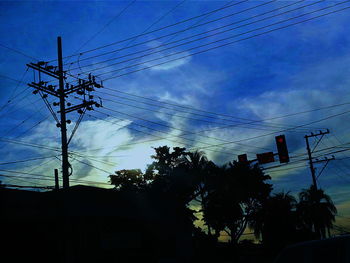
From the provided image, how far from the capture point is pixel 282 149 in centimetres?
1802

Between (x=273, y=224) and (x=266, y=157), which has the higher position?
(x=266, y=157)

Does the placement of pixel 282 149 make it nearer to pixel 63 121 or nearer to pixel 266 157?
pixel 266 157

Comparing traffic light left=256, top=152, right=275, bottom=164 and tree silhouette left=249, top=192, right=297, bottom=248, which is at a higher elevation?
traffic light left=256, top=152, right=275, bottom=164

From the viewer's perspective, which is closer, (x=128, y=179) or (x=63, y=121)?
(x=63, y=121)

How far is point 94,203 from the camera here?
19438 millimetres

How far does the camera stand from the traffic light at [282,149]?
17.9m

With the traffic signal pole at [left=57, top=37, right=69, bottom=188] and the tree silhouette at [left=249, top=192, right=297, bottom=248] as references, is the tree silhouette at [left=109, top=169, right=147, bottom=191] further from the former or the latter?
the traffic signal pole at [left=57, top=37, right=69, bottom=188]

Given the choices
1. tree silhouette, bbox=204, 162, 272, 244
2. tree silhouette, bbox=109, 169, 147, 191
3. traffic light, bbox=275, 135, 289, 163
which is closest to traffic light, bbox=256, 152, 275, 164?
traffic light, bbox=275, 135, 289, 163

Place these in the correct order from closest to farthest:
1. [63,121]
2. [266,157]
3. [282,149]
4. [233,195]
A: [282,149] → [266,157] → [63,121] → [233,195]

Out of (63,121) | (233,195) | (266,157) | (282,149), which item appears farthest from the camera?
(233,195)

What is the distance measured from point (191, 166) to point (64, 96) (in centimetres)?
2055

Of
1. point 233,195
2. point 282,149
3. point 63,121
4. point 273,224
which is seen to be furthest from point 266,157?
point 273,224

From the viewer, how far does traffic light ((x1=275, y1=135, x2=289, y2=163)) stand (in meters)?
17.9

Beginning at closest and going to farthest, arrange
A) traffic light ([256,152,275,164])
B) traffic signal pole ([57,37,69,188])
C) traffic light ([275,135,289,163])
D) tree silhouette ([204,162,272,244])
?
traffic light ([275,135,289,163]) → traffic light ([256,152,275,164]) → traffic signal pole ([57,37,69,188]) → tree silhouette ([204,162,272,244])
